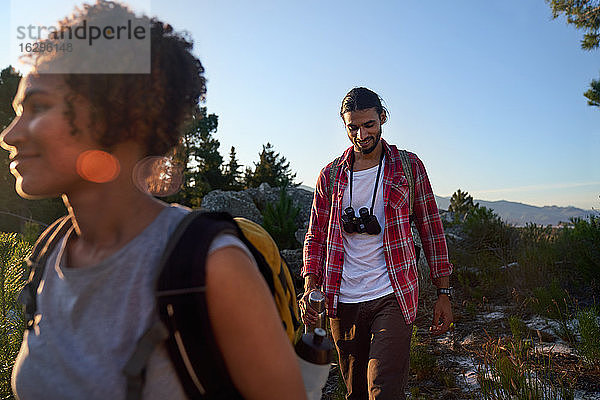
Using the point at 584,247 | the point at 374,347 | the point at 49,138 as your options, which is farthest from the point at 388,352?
the point at 584,247

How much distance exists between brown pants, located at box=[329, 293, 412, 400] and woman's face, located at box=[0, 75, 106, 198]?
6.77 ft

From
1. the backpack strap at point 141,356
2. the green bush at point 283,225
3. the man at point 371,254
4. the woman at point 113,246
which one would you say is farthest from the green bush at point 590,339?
the green bush at point 283,225

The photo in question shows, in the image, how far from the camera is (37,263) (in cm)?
119

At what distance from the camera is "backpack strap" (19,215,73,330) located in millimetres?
1114

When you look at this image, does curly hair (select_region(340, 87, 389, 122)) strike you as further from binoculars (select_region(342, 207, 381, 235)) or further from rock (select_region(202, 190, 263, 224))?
rock (select_region(202, 190, 263, 224))

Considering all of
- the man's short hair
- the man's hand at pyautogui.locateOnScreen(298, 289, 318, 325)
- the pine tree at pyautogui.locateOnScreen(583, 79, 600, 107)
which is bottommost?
the man's hand at pyautogui.locateOnScreen(298, 289, 318, 325)

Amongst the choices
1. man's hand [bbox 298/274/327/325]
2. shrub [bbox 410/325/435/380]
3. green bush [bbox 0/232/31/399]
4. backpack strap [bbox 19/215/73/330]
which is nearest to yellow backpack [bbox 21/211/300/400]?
backpack strap [bbox 19/215/73/330]

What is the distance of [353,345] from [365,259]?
1.80 ft

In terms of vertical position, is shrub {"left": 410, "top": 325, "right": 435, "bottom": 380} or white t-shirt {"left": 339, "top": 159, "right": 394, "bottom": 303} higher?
white t-shirt {"left": 339, "top": 159, "right": 394, "bottom": 303}

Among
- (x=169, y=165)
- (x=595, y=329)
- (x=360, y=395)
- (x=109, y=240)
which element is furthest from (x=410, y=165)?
(x=595, y=329)

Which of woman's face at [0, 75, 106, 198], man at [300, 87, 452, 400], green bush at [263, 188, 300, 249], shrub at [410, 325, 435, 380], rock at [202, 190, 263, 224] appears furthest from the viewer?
rock at [202, 190, 263, 224]

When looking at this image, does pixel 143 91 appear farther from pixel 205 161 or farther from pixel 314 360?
pixel 205 161

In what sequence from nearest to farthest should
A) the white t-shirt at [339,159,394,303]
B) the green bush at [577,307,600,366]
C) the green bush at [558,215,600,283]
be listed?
1. the white t-shirt at [339,159,394,303]
2. the green bush at [577,307,600,366]
3. the green bush at [558,215,600,283]

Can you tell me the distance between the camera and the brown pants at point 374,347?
2.57 meters
